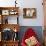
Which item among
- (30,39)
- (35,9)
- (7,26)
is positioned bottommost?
(30,39)

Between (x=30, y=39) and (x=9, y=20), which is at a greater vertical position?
(x=9, y=20)

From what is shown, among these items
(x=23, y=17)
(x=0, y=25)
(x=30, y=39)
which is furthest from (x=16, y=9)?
(x=30, y=39)

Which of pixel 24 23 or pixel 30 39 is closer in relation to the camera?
pixel 30 39

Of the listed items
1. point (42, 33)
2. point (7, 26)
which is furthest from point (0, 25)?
point (42, 33)

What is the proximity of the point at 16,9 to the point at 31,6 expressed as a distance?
1.62 ft

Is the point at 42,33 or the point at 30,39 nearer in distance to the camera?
the point at 30,39

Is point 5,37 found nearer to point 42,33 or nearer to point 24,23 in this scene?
point 24,23

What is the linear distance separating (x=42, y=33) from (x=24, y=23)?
644 millimetres

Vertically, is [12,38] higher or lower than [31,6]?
lower

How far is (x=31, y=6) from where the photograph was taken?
4.98 meters

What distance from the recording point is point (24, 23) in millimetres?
4969

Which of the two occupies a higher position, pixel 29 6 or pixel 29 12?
pixel 29 6

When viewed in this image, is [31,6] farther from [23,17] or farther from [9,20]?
[9,20]

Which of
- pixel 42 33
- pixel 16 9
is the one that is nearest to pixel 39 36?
pixel 42 33
